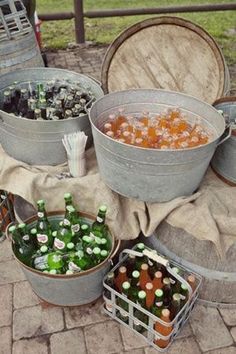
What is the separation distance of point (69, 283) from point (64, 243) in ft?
0.83

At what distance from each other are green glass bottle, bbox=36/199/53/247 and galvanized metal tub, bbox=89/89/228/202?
1.48ft

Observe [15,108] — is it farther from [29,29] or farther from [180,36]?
[180,36]

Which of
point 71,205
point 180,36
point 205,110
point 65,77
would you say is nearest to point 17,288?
point 71,205

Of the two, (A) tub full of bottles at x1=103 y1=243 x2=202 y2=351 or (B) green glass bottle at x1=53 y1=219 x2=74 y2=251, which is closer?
(A) tub full of bottles at x1=103 y1=243 x2=202 y2=351

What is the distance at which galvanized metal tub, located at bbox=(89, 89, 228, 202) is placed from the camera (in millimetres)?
2039

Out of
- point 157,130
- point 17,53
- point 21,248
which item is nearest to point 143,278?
point 21,248

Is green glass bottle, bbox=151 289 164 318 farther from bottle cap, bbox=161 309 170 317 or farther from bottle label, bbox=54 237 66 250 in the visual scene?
bottle label, bbox=54 237 66 250

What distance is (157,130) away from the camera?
2385mm

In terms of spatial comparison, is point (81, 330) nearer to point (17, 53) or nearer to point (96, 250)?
point (96, 250)

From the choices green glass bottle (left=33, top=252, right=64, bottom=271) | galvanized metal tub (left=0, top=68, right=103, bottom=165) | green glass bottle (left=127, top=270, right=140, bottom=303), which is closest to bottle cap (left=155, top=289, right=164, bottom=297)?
green glass bottle (left=127, top=270, right=140, bottom=303)

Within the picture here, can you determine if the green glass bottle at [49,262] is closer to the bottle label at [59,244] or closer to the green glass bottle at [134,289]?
the bottle label at [59,244]

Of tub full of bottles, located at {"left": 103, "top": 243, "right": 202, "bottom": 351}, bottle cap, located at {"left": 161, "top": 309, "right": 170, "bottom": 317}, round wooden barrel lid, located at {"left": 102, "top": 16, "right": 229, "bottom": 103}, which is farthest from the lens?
round wooden barrel lid, located at {"left": 102, "top": 16, "right": 229, "bottom": 103}

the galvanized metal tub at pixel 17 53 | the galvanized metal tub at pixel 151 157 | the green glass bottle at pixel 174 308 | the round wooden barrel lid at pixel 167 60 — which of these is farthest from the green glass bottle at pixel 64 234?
the galvanized metal tub at pixel 17 53

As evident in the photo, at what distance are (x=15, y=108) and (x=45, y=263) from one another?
3.49ft
